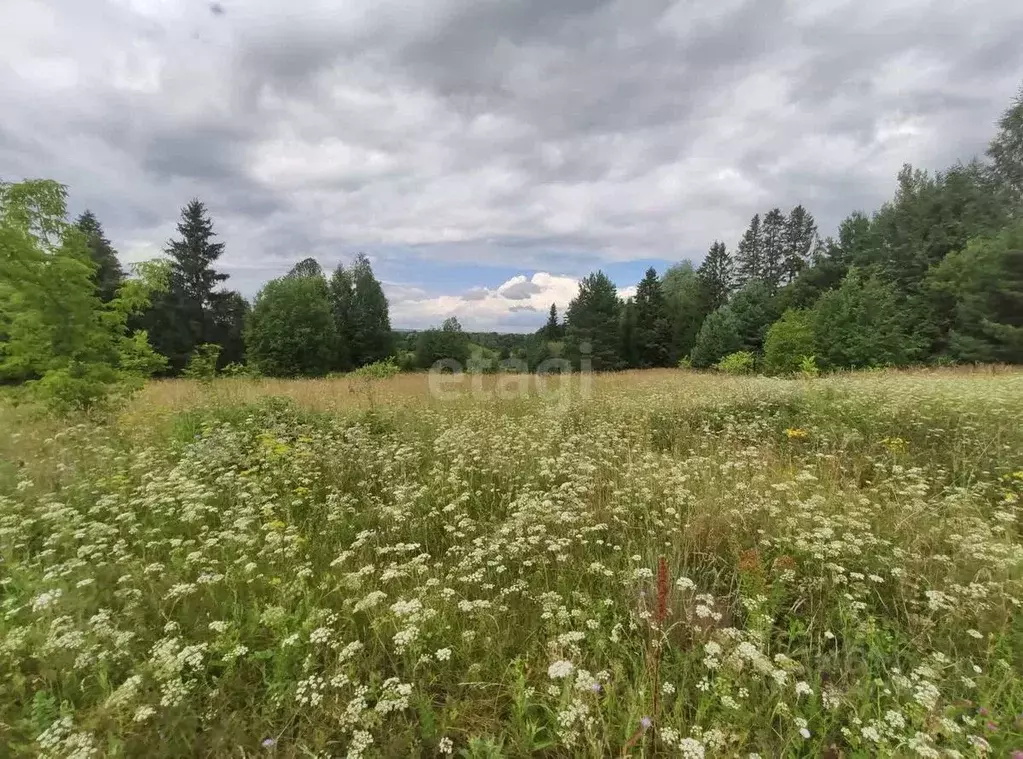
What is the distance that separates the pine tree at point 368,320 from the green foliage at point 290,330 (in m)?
5.45

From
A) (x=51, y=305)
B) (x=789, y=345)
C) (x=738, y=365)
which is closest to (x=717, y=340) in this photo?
(x=789, y=345)

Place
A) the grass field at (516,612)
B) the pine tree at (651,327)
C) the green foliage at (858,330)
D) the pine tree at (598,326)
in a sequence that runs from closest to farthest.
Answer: the grass field at (516,612), the green foliage at (858,330), the pine tree at (598,326), the pine tree at (651,327)

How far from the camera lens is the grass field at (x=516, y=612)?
5.74ft

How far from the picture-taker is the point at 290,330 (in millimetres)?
36062

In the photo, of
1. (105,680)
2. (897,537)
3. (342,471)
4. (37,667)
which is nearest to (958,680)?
(897,537)

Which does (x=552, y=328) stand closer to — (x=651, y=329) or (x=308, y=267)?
(x=651, y=329)

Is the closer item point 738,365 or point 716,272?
point 738,365

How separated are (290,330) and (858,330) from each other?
131 feet

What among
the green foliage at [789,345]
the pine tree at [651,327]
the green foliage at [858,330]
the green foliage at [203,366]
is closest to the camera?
the green foliage at [203,366]

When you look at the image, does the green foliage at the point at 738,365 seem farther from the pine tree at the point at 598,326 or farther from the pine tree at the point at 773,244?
the pine tree at the point at 773,244

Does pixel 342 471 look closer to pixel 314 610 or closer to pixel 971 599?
pixel 314 610

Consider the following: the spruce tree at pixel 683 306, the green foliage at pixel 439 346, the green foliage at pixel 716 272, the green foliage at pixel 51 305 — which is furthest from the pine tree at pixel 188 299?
the green foliage at pixel 716 272

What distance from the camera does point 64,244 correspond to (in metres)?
6.09

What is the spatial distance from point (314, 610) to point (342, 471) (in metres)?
2.40
